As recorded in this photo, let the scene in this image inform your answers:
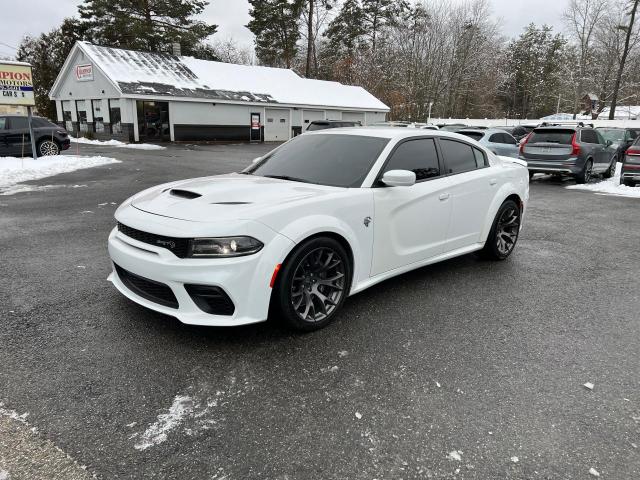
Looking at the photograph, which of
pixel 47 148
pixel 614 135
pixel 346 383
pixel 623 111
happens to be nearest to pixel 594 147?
pixel 614 135

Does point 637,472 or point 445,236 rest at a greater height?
point 445,236

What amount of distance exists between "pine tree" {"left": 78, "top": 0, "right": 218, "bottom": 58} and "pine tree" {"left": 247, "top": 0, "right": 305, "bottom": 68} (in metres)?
8.31

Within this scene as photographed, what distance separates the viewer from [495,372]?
314 centimetres

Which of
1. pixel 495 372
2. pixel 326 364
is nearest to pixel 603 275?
pixel 495 372

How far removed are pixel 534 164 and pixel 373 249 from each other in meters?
11.4

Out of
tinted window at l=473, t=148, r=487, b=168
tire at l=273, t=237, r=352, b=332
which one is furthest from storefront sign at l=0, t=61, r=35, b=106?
tire at l=273, t=237, r=352, b=332

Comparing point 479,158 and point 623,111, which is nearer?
point 479,158

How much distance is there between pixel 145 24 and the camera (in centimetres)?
3781

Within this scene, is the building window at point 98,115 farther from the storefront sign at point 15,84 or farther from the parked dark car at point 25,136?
the storefront sign at point 15,84

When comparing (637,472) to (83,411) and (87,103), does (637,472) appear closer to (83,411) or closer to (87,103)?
(83,411)

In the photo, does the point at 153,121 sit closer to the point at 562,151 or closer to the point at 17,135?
the point at 17,135

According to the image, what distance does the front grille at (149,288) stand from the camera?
321cm

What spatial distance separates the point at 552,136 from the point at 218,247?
1311cm

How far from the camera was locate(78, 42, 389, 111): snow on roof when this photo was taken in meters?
27.3
